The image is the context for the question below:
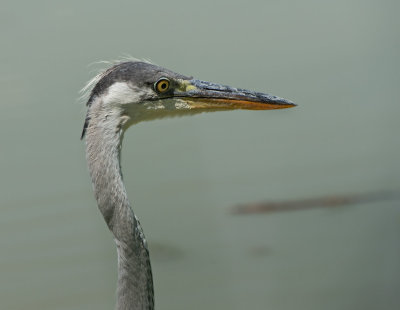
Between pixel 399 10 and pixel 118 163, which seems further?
pixel 399 10

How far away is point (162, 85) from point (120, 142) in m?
0.18

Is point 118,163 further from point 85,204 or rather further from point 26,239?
point 26,239

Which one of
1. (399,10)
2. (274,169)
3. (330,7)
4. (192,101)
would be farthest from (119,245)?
(399,10)

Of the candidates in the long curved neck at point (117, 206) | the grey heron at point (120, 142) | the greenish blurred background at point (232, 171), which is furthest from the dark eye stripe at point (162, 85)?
the greenish blurred background at point (232, 171)

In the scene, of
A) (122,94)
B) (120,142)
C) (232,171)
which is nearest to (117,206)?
(120,142)

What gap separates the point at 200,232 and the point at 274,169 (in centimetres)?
53

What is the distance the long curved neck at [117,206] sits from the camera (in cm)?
128

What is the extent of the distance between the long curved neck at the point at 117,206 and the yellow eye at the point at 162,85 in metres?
0.13

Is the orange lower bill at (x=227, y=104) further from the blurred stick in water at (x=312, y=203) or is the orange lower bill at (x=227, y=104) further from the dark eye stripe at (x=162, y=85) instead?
the blurred stick in water at (x=312, y=203)

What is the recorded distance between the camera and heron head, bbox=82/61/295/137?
4.25 ft

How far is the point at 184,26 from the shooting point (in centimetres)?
252

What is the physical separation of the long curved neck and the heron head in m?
0.04

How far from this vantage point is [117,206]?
1.29 meters

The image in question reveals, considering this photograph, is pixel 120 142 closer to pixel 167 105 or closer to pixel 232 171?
pixel 167 105
